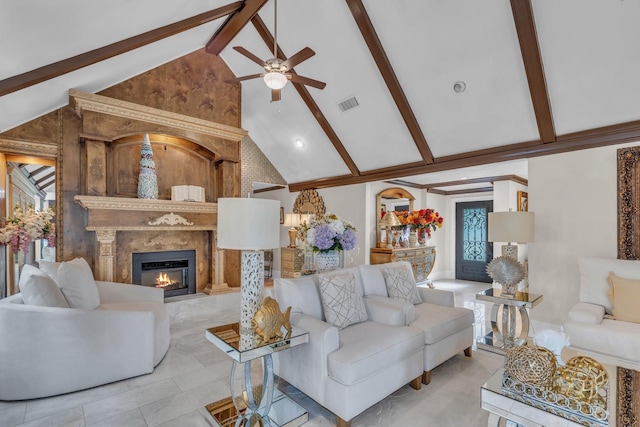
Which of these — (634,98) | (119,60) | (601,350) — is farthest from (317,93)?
(601,350)

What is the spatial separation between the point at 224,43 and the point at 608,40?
483 centimetres

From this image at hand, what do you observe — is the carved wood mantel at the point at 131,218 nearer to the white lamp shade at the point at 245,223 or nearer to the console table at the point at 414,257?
the white lamp shade at the point at 245,223

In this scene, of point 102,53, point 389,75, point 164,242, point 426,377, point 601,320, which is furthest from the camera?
point 164,242

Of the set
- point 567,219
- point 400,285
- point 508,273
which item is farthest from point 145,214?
point 567,219

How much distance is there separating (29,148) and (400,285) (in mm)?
4978

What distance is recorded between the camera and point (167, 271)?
16.0 ft

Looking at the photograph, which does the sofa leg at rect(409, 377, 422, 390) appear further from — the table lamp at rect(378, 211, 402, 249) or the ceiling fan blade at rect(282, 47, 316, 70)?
the table lamp at rect(378, 211, 402, 249)

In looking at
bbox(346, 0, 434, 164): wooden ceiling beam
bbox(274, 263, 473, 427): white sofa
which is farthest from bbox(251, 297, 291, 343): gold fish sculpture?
bbox(346, 0, 434, 164): wooden ceiling beam

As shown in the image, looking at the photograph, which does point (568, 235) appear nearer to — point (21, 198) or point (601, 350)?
point (601, 350)

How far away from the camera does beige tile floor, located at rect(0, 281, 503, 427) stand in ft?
6.96

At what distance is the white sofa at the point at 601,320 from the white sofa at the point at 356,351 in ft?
3.64

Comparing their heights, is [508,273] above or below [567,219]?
below

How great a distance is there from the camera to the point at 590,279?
3264mm

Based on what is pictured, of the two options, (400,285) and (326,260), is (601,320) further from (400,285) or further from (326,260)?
(326,260)
